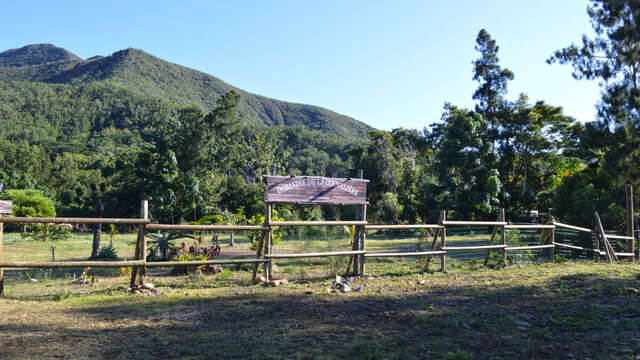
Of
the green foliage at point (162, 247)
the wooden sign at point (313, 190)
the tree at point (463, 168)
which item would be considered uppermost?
the tree at point (463, 168)

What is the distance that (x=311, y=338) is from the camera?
15.9 feet

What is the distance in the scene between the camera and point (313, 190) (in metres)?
9.17

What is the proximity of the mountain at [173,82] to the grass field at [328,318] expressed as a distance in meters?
149

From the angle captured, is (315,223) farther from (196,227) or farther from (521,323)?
(521,323)

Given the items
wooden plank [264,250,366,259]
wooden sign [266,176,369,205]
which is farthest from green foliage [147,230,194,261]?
wooden sign [266,176,369,205]

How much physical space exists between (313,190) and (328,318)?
3762mm

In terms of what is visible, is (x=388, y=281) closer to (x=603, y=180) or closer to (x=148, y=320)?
(x=148, y=320)

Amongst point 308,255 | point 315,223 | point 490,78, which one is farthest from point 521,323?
point 490,78

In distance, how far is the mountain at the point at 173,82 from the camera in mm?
155750

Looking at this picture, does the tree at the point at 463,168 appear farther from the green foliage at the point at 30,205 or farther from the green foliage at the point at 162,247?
the green foliage at the point at 30,205

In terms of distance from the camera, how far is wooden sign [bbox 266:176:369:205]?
874 centimetres

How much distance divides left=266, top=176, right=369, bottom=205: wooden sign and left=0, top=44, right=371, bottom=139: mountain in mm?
147127

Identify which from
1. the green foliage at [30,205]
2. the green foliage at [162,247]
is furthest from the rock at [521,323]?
the green foliage at [30,205]

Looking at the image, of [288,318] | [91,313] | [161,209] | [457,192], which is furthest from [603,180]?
[161,209]
